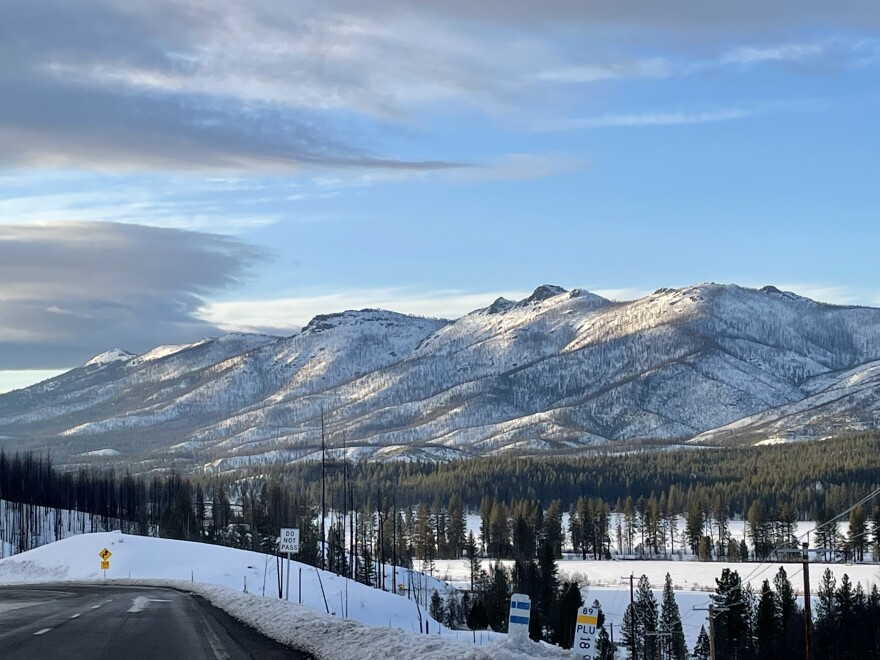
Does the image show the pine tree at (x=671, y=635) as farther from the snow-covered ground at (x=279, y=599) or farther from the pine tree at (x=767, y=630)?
the snow-covered ground at (x=279, y=599)

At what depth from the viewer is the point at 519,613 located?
2109 centimetres

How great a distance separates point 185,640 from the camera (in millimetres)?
29125

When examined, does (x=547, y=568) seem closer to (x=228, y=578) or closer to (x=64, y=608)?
(x=228, y=578)

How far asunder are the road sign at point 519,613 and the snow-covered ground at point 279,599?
0.29 meters

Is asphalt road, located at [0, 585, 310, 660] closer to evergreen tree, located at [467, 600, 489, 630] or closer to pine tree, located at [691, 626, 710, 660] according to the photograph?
evergreen tree, located at [467, 600, 489, 630]

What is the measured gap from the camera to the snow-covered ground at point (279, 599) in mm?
23208

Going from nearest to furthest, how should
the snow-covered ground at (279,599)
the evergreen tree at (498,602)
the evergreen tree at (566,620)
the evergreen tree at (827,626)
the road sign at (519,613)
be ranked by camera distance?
1. the road sign at (519,613)
2. the snow-covered ground at (279,599)
3. the evergreen tree at (827,626)
4. the evergreen tree at (566,620)
5. the evergreen tree at (498,602)

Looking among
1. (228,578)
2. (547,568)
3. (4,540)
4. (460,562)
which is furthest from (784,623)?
(4,540)

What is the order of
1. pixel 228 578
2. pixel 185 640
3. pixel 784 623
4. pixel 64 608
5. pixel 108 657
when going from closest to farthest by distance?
pixel 108 657 < pixel 185 640 < pixel 64 608 < pixel 228 578 < pixel 784 623

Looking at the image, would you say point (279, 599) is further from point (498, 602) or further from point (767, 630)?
point (498, 602)

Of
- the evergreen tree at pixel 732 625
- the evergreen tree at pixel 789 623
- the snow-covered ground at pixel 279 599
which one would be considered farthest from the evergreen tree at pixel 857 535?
the snow-covered ground at pixel 279 599

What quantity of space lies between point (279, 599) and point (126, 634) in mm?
16824

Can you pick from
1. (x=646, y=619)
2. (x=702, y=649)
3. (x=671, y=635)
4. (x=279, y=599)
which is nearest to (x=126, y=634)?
(x=279, y=599)

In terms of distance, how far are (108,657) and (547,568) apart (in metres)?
105
